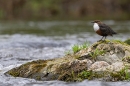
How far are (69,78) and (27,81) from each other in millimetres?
1164

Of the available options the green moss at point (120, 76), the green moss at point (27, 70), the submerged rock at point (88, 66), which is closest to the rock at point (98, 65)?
the submerged rock at point (88, 66)

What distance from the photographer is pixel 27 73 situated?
10125mm

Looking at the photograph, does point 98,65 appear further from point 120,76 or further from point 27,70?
point 27,70

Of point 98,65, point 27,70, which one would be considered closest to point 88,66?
point 98,65

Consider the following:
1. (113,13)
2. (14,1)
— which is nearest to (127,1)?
(113,13)

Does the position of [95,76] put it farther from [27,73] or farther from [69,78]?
[27,73]

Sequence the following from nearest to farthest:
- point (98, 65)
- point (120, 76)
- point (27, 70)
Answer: point (120, 76) < point (98, 65) < point (27, 70)

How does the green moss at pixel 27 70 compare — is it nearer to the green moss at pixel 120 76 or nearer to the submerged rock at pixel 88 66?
the submerged rock at pixel 88 66

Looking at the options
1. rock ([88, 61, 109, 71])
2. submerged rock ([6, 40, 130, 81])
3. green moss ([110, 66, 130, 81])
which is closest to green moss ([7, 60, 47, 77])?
submerged rock ([6, 40, 130, 81])

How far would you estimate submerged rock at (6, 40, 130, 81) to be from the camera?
9.58 meters

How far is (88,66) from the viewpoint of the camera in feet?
32.2

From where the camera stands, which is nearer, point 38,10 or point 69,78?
point 69,78

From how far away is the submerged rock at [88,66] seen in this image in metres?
9.58

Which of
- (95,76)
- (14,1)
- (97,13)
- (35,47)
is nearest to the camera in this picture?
(95,76)
